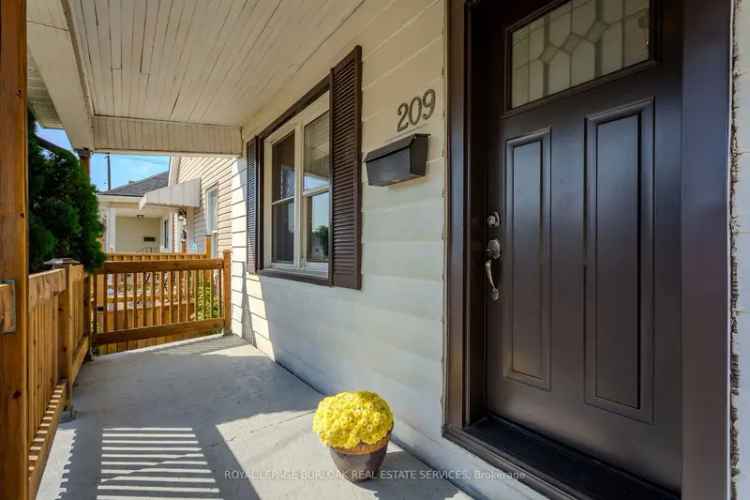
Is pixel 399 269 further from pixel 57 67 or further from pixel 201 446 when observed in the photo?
pixel 57 67

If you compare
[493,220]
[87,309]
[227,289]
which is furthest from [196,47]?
[227,289]

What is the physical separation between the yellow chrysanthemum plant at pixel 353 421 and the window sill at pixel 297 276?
1103 millimetres

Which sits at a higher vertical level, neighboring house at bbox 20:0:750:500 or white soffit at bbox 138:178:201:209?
white soffit at bbox 138:178:201:209

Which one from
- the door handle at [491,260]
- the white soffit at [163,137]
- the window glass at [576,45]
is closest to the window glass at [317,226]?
the door handle at [491,260]

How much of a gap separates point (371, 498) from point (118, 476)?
1.19 metres

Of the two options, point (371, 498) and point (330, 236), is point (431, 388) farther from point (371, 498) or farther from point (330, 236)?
point (330, 236)

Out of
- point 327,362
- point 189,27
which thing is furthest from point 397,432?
point 189,27

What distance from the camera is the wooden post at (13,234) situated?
4.15 feet

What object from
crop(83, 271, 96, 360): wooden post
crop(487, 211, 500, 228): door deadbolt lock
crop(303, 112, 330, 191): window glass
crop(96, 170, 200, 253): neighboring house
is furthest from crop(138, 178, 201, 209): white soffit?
crop(487, 211, 500, 228): door deadbolt lock

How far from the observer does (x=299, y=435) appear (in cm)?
243

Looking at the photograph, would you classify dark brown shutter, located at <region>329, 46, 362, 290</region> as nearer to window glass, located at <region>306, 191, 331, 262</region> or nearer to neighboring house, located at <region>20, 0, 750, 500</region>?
neighboring house, located at <region>20, 0, 750, 500</region>

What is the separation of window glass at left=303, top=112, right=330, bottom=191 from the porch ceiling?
0.46 m

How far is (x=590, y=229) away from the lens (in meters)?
1.51

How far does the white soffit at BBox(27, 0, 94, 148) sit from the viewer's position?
2229mm
